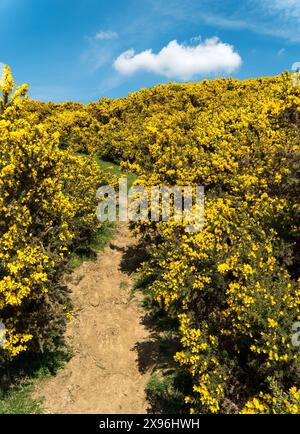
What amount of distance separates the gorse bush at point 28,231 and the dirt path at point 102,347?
1.23 m

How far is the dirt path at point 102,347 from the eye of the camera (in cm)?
927

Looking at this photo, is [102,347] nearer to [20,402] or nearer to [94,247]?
[20,402]

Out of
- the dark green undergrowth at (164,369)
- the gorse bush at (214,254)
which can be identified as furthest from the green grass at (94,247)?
the dark green undergrowth at (164,369)

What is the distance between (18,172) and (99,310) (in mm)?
5762

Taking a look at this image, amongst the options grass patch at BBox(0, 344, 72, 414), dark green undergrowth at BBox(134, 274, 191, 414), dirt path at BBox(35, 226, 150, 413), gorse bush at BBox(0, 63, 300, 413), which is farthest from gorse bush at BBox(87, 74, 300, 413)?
grass patch at BBox(0, 344, 72, 414)

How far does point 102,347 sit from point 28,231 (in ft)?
14.2

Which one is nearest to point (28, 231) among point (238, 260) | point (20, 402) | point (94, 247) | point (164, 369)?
point (20, 402)

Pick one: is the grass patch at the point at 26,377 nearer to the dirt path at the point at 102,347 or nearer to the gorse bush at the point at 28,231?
the dirt path at the point at 102,347

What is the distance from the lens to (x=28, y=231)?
29.5 feet

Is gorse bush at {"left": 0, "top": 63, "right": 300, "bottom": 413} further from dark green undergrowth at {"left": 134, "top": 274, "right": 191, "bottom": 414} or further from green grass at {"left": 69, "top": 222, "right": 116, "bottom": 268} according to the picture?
green grass at {"left": 69, "top": 222, "right": 116, "bottom": 268}

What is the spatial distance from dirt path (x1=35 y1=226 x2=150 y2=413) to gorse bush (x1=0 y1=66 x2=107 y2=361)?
4.03 feet

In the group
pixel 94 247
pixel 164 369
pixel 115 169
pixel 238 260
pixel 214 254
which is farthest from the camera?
pixel 115 169

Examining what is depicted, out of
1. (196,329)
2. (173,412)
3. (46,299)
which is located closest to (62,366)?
(46,299)

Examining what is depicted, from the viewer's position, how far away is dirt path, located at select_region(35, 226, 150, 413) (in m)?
9.27
